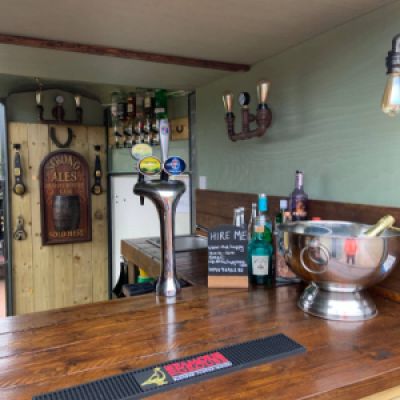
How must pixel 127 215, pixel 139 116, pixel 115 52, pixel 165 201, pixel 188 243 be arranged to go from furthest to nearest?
pixel 127 215 < pixel 139 116 < pixel 188 243 < pixel 115 52 < pixel 165 201

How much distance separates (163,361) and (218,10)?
1148 mm

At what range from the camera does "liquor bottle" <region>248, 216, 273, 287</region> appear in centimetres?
155

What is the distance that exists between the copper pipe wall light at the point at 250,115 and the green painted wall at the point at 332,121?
7 cm

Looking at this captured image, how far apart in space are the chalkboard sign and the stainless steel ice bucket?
0.73 feet

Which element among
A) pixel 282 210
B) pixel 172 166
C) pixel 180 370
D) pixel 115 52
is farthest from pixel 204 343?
pixel 115 52

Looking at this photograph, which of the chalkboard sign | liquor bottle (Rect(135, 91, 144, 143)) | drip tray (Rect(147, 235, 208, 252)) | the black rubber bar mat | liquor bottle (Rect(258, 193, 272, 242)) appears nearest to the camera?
the black rubber bar mat

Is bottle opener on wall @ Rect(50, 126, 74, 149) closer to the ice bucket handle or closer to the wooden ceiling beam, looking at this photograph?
the wooden ceiling beam

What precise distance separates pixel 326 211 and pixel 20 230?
119 inches

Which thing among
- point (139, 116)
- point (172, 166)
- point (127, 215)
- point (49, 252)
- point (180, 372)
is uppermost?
point (139, 116)

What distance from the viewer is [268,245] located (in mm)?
1596

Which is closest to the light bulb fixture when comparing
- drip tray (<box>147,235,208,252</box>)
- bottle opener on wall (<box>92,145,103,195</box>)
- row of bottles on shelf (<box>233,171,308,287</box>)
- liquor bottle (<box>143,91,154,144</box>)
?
row of bottles on shelf (<box>233,171,308,287</box>)

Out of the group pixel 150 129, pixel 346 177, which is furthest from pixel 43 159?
pixel 346 177

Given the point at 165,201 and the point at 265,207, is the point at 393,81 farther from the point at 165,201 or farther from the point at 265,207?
the point at 165,201

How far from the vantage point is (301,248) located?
1.22 m
